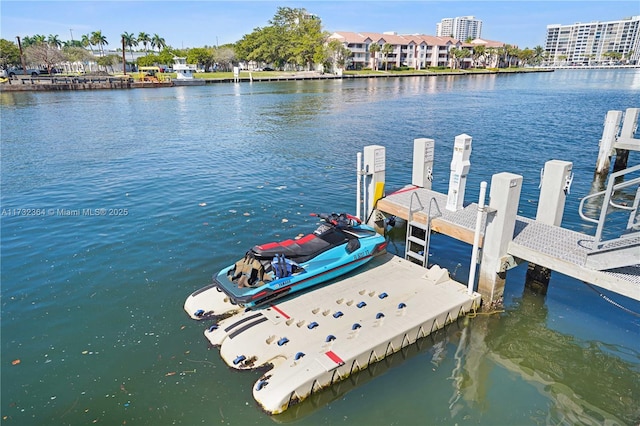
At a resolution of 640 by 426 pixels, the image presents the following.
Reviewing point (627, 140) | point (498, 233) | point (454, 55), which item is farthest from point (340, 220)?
point (454, 55)

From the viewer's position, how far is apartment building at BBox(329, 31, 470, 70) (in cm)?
12000

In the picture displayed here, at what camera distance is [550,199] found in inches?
381

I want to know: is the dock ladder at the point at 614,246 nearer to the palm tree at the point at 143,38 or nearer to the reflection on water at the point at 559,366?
the reflection on water at the point at 559,366

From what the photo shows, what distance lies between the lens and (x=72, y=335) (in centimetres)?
882

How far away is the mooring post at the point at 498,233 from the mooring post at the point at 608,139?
14186 mm

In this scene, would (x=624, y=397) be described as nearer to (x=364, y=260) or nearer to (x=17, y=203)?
(x=364, y=260)

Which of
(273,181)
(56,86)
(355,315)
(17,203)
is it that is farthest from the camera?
(56,86)

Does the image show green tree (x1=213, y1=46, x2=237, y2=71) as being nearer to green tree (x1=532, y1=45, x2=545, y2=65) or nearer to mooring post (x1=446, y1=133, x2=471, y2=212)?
mooring post (x1=446, y1=133, x2=471, y2=212)

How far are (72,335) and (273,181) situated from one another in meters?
11.7

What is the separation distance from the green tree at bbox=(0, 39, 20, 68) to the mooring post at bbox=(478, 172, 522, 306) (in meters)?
115

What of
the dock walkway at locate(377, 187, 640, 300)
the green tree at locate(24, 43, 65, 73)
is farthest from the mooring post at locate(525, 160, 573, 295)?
the green tree at locate(24, 43, 65, 73)

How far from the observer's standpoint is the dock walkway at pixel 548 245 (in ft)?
25.0

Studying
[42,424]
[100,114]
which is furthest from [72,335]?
[100,114]

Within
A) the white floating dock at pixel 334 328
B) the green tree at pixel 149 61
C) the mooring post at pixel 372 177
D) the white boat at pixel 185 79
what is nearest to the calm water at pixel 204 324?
the white floating dock at pixel 334 328
